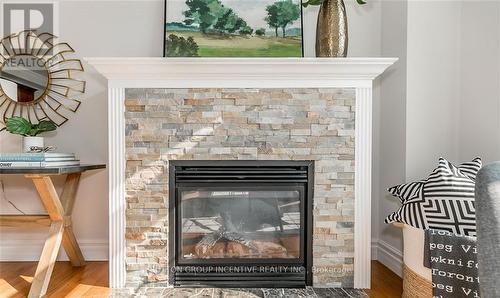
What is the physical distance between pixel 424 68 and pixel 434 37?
203 millimetres

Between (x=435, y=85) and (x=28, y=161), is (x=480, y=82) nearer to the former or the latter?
(x=435, y=85)

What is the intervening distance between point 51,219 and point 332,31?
2.01m

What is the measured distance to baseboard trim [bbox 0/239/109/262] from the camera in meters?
2.41

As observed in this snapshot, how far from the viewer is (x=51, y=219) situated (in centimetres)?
202

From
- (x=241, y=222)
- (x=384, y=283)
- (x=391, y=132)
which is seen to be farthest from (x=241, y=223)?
(x=391, y=132)

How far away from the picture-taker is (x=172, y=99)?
1.94 m

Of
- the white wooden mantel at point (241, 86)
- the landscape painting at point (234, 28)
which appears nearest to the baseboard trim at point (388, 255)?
the white wooden mantel at point (241, 86)

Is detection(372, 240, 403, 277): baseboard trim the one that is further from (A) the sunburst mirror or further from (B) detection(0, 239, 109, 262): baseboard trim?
(A) the sunburst mirror

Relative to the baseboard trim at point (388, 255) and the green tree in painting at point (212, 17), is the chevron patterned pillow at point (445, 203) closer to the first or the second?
the baseboard trim at point (388, 255)

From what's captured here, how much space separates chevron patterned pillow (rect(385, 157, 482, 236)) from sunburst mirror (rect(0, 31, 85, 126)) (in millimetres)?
2240

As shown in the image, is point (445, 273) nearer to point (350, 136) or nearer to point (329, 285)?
point (329, 285)

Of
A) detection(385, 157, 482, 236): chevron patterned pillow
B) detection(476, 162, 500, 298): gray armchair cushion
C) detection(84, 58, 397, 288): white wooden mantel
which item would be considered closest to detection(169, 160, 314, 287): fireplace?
detection(84, 58, 397, 288): white wooden mantel

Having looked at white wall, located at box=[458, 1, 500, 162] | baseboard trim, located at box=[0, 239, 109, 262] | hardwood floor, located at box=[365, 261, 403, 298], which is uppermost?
white wall, located at box=[458, 1, 500, 162]

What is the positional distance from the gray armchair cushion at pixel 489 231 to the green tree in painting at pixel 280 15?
6.28ft
